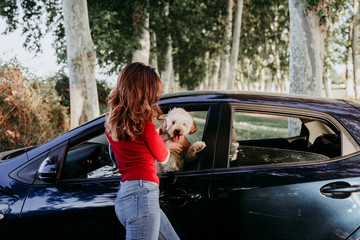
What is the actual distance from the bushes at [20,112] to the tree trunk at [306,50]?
17.8 ft

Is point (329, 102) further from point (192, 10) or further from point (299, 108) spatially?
point (192, 10)

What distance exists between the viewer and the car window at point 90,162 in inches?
106

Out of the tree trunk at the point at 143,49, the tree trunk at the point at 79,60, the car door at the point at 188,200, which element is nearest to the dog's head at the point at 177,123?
the car door at the point at 188,200

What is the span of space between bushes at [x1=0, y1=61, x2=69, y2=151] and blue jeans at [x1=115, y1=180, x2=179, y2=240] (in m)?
5.59

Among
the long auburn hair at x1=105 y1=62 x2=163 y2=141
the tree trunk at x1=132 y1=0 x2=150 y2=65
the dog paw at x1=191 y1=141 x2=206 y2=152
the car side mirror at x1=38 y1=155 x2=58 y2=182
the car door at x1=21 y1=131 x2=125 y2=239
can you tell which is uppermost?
the tree trunk at x1=132 y1=0 x2=150 y2=65

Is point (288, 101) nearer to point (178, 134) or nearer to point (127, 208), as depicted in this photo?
point (178, 134)

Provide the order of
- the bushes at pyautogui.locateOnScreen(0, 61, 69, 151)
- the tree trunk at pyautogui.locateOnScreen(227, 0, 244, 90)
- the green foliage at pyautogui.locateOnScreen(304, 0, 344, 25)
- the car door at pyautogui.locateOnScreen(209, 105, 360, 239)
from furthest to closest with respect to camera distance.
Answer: the tree trunk at pyautogui.locateOnScreen(227, 0, 244, 90)
the bushes at pyautogui.locateOnScreen(0, 61, 69, 151)
the green foliage at pyautogui.locateOnScreen(304, 0, 344, 25)
the car door at pyautogui.locateOnScreen(209, 105, 360, 239)

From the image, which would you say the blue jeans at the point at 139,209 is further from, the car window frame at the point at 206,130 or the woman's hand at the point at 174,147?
the woman's hand at the point at 174,147

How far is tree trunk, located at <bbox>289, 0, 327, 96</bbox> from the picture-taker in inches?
250

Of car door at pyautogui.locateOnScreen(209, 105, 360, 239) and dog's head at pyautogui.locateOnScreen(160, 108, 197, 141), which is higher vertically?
dog's head at pyautogui.locateOnScreen(160, 108, 197, 141)

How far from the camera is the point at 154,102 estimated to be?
2000mm

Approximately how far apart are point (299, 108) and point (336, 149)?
388 millimetres

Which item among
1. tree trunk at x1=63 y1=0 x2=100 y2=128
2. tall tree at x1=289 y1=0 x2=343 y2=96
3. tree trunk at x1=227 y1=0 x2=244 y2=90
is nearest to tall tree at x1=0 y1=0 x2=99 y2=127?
tree trunk at x1=63 y1=0 x2=100 y2=128

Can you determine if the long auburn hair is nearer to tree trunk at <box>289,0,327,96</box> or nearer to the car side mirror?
the car side mirror
